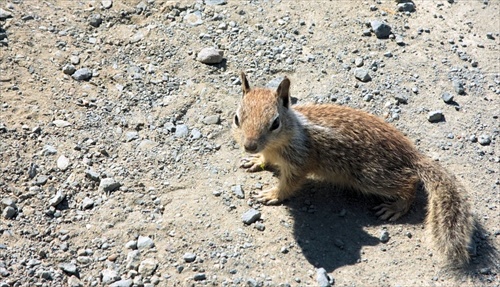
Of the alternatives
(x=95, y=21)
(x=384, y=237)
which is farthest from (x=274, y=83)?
(x=95, y=21)

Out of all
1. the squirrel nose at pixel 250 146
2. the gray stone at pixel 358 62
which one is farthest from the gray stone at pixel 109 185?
the gray stone at pixel 358 62

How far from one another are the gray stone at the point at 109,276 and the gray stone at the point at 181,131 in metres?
1.63

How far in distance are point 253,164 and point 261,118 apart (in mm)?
887

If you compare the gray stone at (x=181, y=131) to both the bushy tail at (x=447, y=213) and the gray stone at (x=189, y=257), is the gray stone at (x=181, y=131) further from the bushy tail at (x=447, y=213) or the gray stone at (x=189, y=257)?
the bushy tail at (x=447, y=213)

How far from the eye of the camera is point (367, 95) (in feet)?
20.7

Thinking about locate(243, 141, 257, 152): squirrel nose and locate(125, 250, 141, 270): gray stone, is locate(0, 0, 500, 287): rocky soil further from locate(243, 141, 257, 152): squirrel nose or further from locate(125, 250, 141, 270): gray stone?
locate(243, 141, 257, 152): squirrel nose

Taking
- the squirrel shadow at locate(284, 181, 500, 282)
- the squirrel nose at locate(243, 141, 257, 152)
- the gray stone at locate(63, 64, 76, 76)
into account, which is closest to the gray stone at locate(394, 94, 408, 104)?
the squirrel shadow at locate(284, 181, 500, 282)

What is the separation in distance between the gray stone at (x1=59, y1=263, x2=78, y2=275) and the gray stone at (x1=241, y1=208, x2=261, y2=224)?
1413 millimetres

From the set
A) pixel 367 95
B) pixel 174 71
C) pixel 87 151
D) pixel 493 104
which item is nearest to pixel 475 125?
pixel 493 104

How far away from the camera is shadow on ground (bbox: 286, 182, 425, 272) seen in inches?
197

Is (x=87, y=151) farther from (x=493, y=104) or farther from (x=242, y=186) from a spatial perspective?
(x=493, y=104)

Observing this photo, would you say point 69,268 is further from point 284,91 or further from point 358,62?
point 358,62

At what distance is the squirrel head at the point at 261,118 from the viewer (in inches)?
195

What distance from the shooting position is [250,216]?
5.24 meters
